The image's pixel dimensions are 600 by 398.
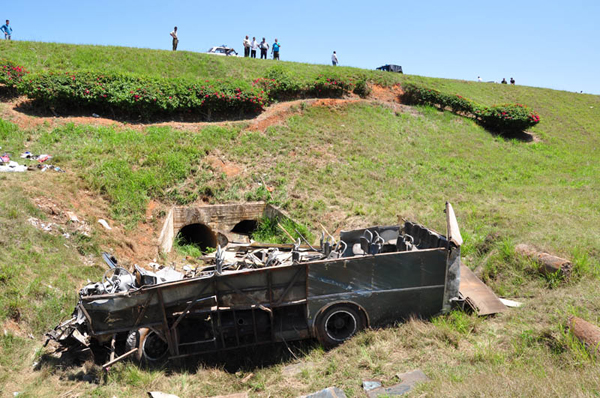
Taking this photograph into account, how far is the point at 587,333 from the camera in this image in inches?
213

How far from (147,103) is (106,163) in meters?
4.15

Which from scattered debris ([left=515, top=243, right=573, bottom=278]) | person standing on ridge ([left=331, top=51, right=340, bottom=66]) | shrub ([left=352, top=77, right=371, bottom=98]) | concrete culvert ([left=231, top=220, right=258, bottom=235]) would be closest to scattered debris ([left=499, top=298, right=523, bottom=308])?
scattered debris ([left=515, top=243, right=573, bottom=278])

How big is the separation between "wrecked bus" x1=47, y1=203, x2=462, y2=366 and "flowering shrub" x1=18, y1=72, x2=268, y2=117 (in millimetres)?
10307

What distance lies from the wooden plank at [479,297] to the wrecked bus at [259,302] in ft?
1.71

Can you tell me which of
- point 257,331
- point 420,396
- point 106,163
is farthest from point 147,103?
point 420,396

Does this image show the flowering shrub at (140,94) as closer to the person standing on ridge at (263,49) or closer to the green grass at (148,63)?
the green grass at (148,63)

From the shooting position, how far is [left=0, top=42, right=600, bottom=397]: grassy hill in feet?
19.6

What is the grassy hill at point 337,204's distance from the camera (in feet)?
19.6

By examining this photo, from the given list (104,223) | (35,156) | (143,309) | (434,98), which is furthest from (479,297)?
(434,98)

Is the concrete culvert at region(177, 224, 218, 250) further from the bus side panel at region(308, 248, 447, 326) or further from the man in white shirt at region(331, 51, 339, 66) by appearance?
the man in white shirt at region(331, 51, 339, 66)

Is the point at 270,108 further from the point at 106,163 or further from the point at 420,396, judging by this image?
the point at 420,396

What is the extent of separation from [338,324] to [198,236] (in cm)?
834

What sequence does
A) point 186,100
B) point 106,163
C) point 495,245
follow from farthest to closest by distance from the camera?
point 186,100
point 106,163
point 495,245

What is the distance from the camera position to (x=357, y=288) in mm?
6750
